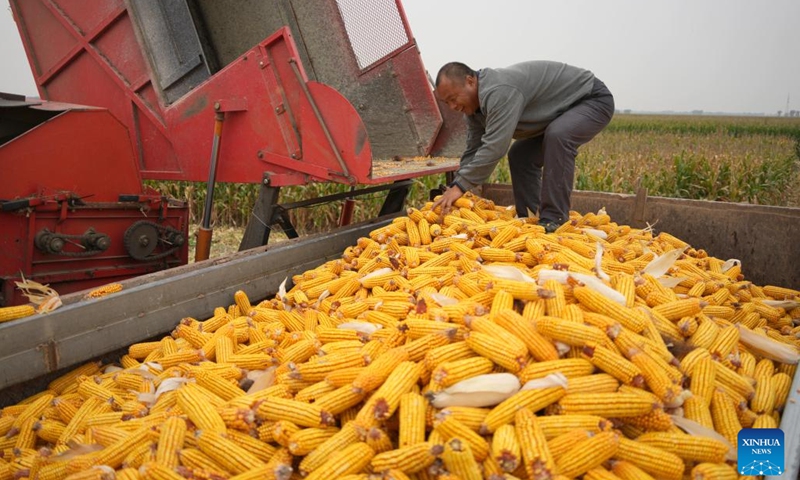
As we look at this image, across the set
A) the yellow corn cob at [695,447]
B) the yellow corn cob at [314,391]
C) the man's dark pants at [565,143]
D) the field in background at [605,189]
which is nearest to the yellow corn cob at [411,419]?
the yellow corn cob at [314,391]

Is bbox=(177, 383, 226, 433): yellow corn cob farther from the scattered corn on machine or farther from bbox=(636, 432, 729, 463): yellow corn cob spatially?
the scattered corn on machine

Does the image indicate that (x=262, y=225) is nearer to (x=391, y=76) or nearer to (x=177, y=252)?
(x=177, y=252)

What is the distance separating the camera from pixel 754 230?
14.2ft

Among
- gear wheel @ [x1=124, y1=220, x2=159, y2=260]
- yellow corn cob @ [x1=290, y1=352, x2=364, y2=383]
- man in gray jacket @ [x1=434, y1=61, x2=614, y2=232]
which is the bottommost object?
yellow corn cob @ [x1=290, y1=352, x2=364, y2=383]

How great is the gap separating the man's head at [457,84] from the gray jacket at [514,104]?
8cm

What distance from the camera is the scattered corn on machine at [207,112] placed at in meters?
3.95

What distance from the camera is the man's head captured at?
4293 millimetres

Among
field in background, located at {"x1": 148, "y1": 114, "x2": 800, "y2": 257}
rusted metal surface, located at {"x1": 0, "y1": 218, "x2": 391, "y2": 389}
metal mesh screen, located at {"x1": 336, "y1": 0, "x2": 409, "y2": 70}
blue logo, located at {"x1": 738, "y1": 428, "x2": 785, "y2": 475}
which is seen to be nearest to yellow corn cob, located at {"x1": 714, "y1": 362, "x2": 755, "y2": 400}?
blue logo, located at {"x1": 738, "y1": 428, "x2": 785, "y2": 475}

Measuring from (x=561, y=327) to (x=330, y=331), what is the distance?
114cm

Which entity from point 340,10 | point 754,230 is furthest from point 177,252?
point 754,230

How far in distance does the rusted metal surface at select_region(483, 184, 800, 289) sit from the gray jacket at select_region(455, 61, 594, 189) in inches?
44.1

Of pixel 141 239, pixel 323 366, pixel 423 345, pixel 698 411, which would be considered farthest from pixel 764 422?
pixel 141 239

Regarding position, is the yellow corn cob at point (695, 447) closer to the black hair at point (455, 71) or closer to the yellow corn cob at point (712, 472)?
the yellow corn cob at point (712, 472)

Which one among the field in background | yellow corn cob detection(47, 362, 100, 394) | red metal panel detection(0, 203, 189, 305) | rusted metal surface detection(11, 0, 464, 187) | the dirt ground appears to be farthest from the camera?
the field in background
